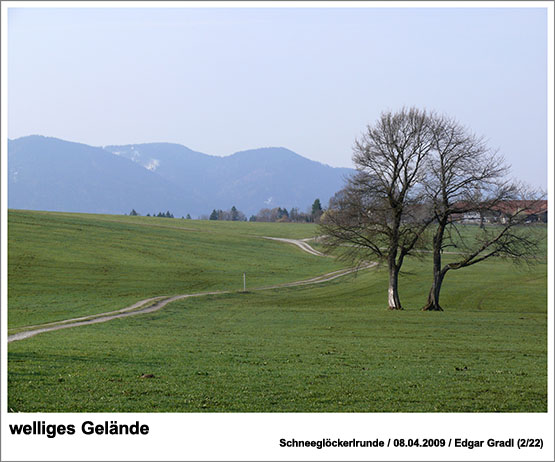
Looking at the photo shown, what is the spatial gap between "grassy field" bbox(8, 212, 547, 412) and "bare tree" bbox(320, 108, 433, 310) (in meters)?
5.73

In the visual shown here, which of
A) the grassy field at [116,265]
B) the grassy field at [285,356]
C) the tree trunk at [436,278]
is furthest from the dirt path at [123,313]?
the tree trunk at [436,278]

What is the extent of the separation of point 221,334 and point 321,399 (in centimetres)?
1516

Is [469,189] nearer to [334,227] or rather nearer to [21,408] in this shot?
[334,227]

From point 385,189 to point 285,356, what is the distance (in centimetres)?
2570

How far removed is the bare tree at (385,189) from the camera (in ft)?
142

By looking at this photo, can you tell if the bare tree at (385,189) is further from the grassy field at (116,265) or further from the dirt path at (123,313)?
the grassy field at (116,265)

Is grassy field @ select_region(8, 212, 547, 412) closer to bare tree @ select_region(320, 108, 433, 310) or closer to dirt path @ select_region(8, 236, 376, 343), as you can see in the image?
dirt path @ select_region(8, 236, 376, 343)

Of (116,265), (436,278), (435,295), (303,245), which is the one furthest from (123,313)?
(303,245)

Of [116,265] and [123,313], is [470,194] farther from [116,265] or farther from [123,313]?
[116,265]

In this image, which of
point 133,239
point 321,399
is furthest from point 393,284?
point 133,239

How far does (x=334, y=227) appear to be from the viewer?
4400 centimetres

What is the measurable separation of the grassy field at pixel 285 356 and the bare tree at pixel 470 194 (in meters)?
5.07

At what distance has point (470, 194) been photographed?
42.0m

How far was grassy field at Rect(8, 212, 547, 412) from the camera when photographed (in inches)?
526
